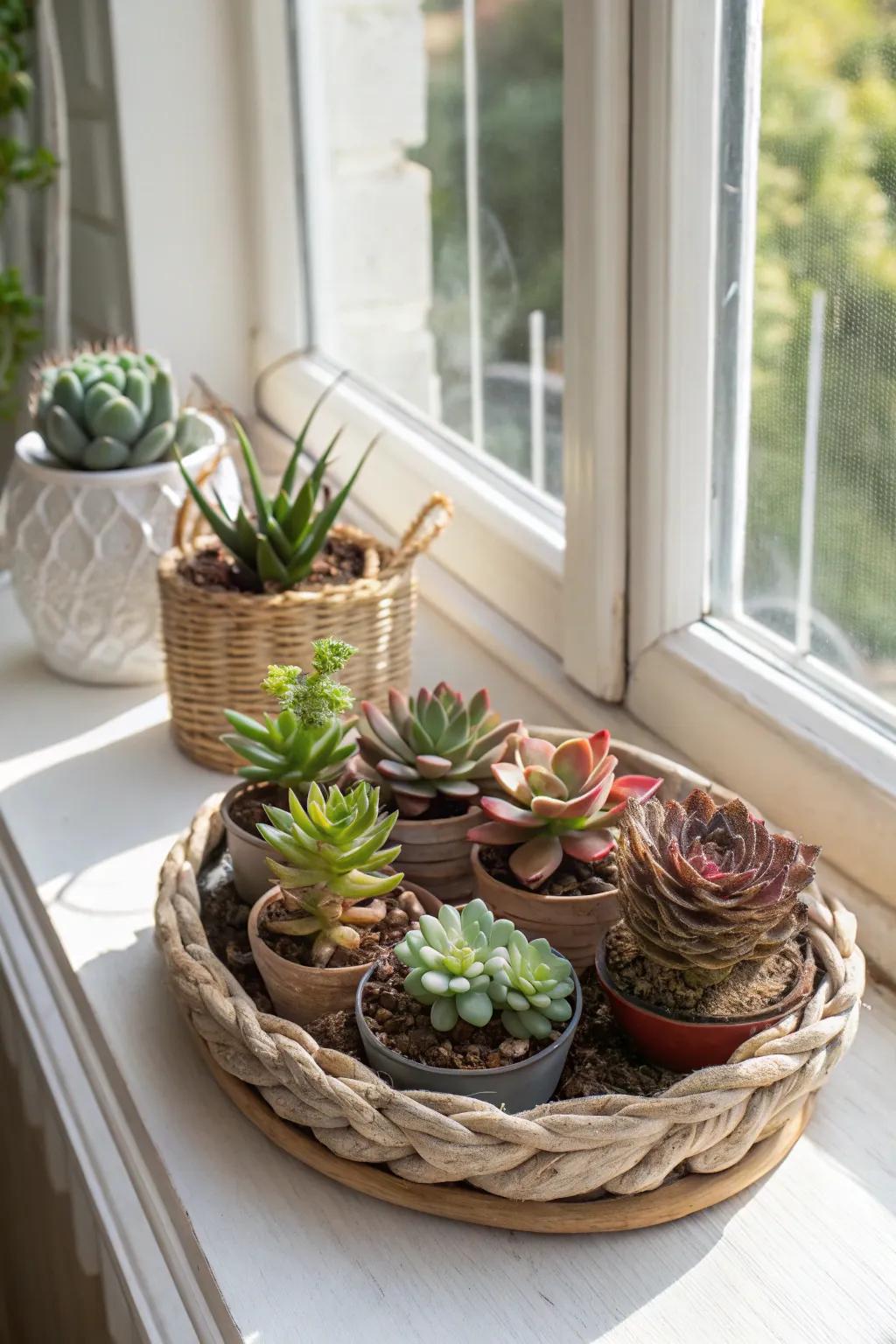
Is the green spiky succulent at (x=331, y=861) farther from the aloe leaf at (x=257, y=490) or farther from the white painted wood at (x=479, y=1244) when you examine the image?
the aloe leaf at (x=257, y=490)

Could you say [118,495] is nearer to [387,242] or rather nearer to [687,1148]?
[387,242]

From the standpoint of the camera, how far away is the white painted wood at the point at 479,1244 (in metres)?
0.58

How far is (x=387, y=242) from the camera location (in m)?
1.41

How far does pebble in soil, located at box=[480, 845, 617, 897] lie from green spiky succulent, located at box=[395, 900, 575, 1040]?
0.08 meters

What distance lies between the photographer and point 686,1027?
0.64m

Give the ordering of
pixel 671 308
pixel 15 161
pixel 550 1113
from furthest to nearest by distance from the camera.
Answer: pixel 15 161 → pixel 671 308 → pixel 550 1113

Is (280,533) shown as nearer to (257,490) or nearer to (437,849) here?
(257,490)

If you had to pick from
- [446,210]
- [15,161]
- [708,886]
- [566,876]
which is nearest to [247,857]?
[566,876]

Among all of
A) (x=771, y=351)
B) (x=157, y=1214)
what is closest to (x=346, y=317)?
(x=771, y=351)

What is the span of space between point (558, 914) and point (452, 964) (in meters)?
0.11

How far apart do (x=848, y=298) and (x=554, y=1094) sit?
45cm

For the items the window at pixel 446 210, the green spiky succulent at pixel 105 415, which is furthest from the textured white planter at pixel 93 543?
the window at pixel 446 210

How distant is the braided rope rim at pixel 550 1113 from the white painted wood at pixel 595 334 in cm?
38

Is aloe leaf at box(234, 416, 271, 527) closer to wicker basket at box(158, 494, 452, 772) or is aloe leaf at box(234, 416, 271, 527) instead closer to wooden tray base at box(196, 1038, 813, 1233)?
wicker basket at box(158, 494, 452, 772)
